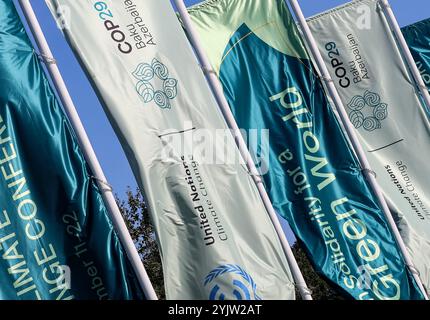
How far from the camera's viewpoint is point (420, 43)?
1883cm

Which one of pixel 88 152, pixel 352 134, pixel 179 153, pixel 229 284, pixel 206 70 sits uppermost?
pixel 206 70

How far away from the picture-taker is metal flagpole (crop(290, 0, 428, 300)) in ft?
52.1

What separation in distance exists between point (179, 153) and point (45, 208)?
219cm

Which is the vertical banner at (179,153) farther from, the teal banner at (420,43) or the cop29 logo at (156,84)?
the teal banner at (420,43)

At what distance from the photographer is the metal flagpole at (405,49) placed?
17.4 m

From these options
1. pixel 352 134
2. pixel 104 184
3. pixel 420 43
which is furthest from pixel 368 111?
pixel 104 184

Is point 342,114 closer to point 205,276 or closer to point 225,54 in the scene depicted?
point 225,54

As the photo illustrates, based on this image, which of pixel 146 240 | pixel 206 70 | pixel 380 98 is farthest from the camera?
pixel 146 240

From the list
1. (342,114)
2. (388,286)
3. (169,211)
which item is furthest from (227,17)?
(388,286)

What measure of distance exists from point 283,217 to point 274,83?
7.43ft

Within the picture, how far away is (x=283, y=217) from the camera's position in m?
15.1

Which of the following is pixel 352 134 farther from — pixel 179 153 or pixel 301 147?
pixel 179 153

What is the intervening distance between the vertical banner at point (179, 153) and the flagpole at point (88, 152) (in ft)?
1.25
